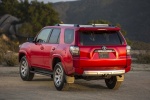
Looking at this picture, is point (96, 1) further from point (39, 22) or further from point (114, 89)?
point (114, 89)

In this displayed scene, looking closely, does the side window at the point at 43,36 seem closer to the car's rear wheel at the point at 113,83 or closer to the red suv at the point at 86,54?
the red suv at the point at 86,54

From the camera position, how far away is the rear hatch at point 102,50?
39.9 ft

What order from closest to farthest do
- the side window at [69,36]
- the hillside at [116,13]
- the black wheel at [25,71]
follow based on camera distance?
the side window at [69,36]
the black wheel at [25,71]
the hillside at [116,13]

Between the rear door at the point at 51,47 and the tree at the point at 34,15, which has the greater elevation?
the tree at the point at 34,15

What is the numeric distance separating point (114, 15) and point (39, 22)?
53.1 metres

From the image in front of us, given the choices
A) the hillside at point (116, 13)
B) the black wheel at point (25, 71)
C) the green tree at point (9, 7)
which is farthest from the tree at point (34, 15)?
the black wheel at point (25, 71)

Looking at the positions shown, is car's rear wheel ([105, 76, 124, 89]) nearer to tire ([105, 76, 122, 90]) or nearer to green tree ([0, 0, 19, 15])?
tire ([105, 76, 122, 90])

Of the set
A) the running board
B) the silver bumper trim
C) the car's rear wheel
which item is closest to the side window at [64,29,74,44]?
the silver bumper trim

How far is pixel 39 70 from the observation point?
1434 cm

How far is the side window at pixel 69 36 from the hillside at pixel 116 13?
7686 cm

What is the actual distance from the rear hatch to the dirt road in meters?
0.77

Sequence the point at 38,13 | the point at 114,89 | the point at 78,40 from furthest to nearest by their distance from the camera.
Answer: the point at 38,13 < the point at 114,89 < the point at 78,40

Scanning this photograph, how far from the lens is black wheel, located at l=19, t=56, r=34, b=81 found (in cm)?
1516

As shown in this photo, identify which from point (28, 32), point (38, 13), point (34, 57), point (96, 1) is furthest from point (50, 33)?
point (96, 1)
